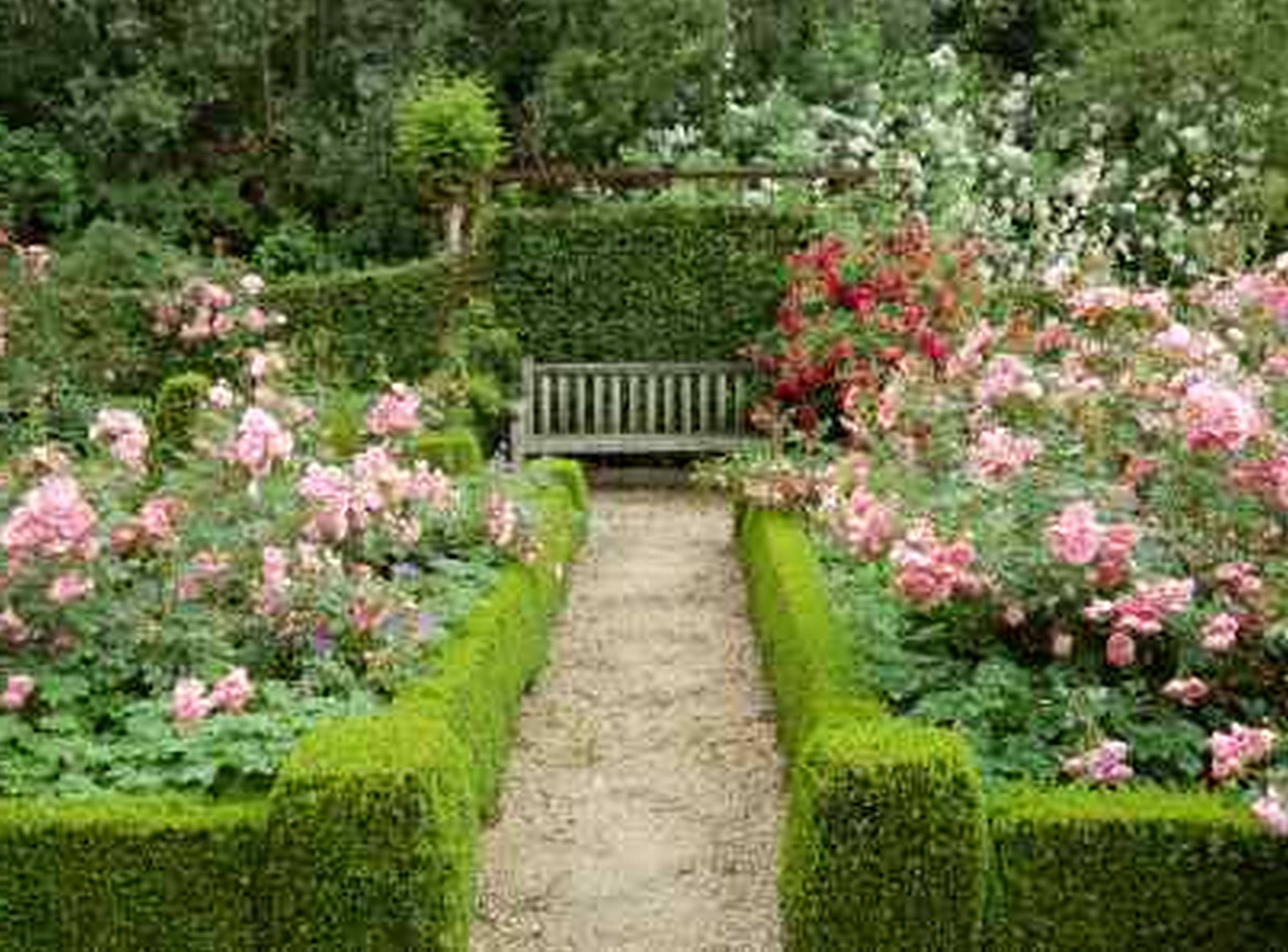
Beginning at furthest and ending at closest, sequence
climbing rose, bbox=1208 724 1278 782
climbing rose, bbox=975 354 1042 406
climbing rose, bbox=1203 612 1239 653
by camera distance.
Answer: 1. climbing rose, bbox=975 354 1042 406
2. climbing rose, bbox=1203 612 1239 653
3. climbing rose, bbox=1208 724 1278 782

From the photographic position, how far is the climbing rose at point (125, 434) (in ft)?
21.6

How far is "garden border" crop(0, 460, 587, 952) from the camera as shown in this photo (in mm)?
4965

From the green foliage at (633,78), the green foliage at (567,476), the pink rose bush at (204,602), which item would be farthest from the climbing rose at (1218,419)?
the green foliage at (633,78)

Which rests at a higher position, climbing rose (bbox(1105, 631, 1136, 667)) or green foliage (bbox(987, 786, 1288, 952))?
climbing rose (bbox(1105, 631, 1136, 667))

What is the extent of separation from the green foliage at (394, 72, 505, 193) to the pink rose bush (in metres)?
8.32

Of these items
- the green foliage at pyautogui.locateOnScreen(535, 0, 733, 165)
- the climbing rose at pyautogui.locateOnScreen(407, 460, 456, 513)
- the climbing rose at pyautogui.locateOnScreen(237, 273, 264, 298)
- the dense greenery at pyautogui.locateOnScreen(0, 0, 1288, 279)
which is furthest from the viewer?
the green foliage at pyautogui.locateOnScreen(535, 0, 733, 165)

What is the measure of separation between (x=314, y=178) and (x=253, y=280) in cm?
527

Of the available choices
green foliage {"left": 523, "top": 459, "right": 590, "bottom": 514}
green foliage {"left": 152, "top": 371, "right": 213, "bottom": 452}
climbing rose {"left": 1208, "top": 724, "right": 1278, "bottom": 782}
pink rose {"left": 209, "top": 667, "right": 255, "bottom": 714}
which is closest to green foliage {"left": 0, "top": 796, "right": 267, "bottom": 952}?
pink rose {"left": 209, "top": 667, "right": 255, "bottom": 714}

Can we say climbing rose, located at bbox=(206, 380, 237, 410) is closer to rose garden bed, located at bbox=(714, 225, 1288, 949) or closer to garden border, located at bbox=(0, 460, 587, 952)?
rose garden bed, located at bbox=(714, 225, 1288, 949)

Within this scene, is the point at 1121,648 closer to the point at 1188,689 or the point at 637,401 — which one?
the point at 1188,689

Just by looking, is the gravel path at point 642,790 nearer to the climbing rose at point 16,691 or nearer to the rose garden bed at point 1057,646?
the rose garden bed at point 1057,646

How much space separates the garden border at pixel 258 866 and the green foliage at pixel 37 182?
1304cm

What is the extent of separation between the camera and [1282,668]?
5.80m

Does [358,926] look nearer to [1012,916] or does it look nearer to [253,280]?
[1012,916]
